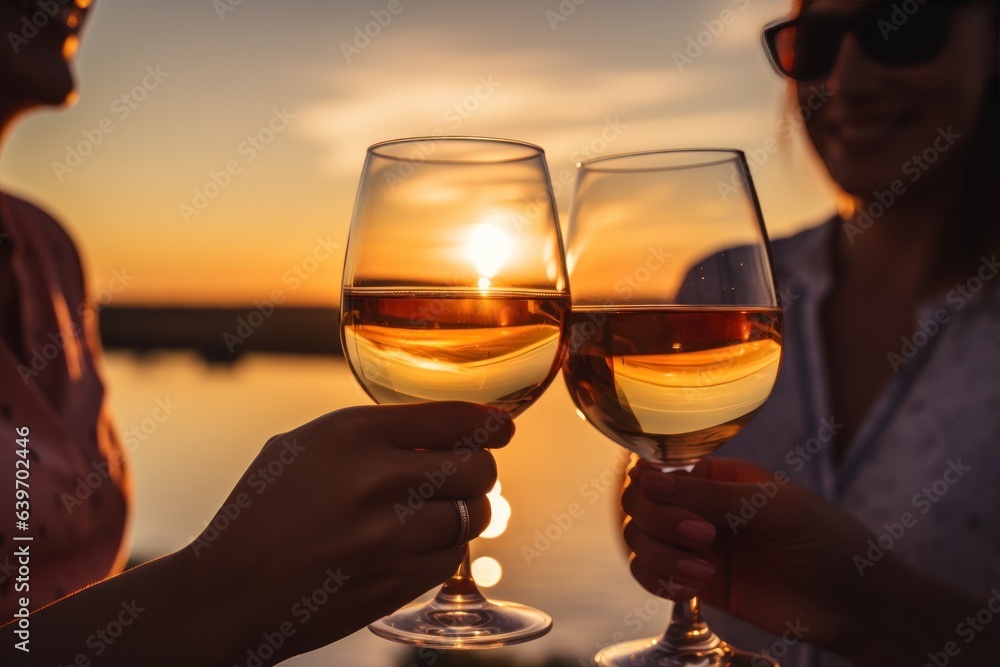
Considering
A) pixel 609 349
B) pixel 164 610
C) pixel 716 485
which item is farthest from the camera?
pixel 716 485

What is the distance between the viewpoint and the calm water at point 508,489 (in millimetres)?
1521

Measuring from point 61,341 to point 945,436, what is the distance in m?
2.55

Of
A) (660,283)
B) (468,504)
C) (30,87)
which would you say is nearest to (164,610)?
(468,504)

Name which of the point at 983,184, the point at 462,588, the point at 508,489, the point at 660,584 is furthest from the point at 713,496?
the point at 508,489

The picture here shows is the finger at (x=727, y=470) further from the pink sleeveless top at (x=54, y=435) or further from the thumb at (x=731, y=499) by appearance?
the pink sleeveless top at (x=54, y=435)

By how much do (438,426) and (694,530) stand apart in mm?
499

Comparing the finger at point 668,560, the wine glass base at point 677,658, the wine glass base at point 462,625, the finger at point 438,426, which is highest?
the finger at point 438,426

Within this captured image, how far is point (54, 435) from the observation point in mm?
2139

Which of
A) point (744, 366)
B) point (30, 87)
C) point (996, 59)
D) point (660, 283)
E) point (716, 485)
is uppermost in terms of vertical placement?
point (996, 59)

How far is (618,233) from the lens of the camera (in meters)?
1.25

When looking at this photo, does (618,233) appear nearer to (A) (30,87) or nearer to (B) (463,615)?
(B) (463,615)

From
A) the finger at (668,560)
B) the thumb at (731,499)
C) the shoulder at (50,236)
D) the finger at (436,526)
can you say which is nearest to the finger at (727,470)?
the thumb at (731,499)

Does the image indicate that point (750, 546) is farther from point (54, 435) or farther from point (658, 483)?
point (54, 435)

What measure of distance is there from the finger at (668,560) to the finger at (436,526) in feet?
1.20
